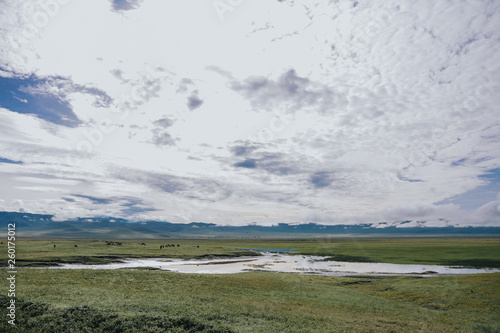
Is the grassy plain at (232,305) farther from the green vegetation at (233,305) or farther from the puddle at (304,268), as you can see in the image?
the puddle at (304,268)

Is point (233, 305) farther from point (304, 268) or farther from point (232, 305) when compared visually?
point (304, 268)

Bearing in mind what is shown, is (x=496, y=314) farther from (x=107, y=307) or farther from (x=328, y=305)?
(x=107, y=307)

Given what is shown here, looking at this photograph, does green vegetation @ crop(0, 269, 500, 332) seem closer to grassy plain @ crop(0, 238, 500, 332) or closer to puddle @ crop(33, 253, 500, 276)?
grassy plain @ crop(0, 238, 500, 332)

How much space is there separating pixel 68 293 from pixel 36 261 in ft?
166

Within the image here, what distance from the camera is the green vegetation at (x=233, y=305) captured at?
72.3 feet

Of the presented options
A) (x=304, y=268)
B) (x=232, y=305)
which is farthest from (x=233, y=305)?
(x=304, y=268)

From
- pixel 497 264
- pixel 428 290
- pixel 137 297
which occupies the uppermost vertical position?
pixel 137 297

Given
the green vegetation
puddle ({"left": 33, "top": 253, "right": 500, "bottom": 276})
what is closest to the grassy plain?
A: the green vegetation

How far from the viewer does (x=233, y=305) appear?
29188 millimetres

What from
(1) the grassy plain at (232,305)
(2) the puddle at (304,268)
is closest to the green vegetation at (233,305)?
(1) the grassy plain at (232,305)

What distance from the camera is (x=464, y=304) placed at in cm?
3506

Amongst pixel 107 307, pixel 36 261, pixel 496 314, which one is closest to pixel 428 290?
pixel 496 314

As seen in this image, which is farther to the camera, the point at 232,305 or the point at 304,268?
the point at 304,268

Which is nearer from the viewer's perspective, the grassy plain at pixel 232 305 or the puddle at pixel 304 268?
the grassy plain at pixel 232 305
